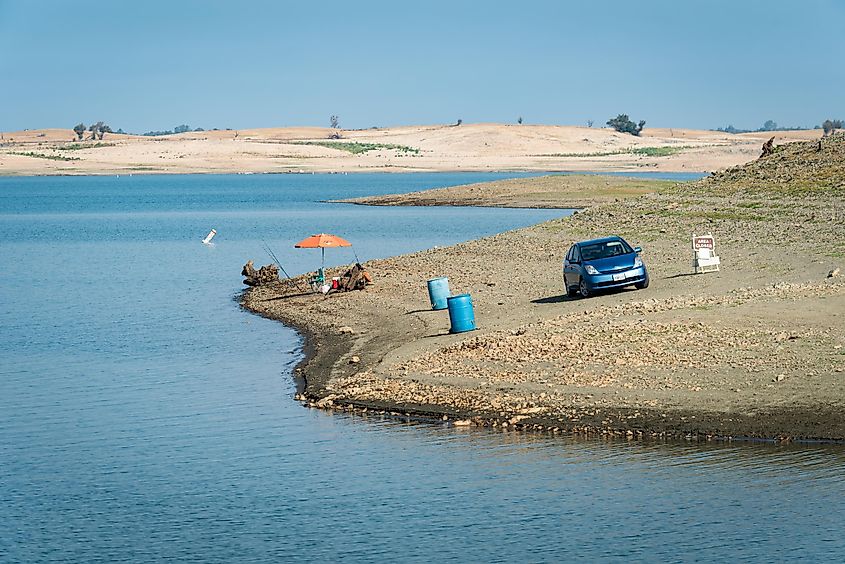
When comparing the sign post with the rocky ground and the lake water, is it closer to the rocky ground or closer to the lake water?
the rocky ground

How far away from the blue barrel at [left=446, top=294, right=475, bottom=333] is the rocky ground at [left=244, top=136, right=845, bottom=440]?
1.04 feet

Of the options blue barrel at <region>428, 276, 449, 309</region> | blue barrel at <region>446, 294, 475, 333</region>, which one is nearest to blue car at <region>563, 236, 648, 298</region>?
blue barrel at <region>428, 276, 449, 309</region>

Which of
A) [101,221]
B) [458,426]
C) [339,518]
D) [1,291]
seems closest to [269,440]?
[458,426]

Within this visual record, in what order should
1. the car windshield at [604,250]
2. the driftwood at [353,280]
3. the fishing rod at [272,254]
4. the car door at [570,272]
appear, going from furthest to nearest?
the fishing rod at [272,254] < the driftwood at [353,280] < the car windshield at [604,250] < the car door at [570,272]

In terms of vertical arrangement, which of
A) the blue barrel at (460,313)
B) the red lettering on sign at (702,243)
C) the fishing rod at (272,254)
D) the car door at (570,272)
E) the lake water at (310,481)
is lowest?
the lake water at (310,481)

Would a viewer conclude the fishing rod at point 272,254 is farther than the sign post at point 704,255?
Yes

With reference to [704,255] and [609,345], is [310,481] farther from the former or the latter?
[704,255]

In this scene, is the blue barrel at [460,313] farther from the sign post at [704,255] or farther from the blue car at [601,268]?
the sign post at [704,255]

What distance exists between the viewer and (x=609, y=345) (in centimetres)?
2236

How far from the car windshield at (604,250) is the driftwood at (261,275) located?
12184 millimetres

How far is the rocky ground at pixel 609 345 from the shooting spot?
1888cm

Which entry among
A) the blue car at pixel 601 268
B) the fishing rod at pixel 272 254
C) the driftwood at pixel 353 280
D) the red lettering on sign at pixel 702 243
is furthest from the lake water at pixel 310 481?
the fishing rod at pixel 272 254

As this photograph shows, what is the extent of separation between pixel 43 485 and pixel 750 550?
8792mm

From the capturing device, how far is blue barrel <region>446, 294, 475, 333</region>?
83.4 ft
